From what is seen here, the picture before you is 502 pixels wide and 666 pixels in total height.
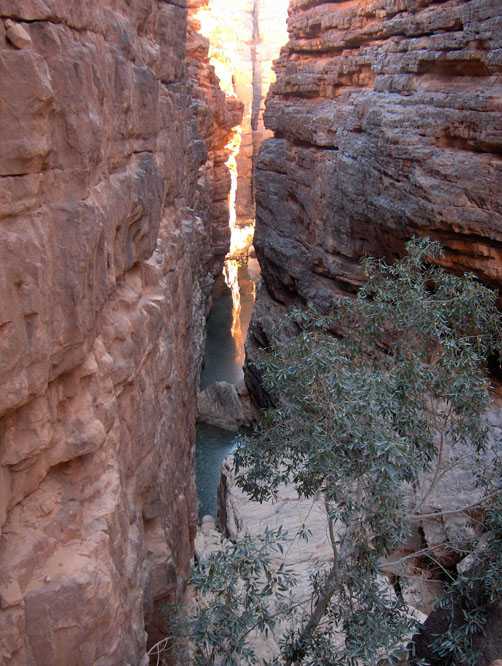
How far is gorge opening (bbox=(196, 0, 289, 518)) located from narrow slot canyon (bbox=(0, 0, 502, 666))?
36.7ft

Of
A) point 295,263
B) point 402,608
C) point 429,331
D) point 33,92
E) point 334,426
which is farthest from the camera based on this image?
point 295,263

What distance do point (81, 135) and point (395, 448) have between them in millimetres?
3443

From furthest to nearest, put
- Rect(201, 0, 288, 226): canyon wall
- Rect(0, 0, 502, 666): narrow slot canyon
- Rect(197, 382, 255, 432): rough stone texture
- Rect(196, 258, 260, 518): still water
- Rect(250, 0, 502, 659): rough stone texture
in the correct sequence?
Rect(201, 0, 288, 226): canyon wall → Rect(197, 382, 255, 432): rough stone texture → Rect(196, 258, 260, 518): still water → Rect(250, 0, 502, 659): rough stone texture → Rect(0, 0, 502, 666): narrow slot canyon

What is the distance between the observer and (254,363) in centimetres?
812

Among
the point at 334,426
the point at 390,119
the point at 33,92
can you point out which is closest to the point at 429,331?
the point at 334,426

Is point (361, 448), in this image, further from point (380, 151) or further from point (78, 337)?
point (380, 151)

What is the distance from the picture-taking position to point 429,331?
7398mm

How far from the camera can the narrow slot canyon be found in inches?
137

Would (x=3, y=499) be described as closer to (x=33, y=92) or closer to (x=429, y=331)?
(x=33, y=92)

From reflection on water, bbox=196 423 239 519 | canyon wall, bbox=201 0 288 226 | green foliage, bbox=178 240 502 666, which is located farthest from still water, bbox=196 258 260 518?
canyon wall, bbox=201 0 288 226

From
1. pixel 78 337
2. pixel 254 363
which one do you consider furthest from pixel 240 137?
pixel 78 337

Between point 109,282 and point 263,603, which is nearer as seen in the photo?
point 109,282

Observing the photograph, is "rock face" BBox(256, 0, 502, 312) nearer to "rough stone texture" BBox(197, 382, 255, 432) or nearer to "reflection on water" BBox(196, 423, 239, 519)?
"rough stone texture" BBox(197, 382, 255, 432)

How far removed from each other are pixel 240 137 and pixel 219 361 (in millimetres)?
16029
